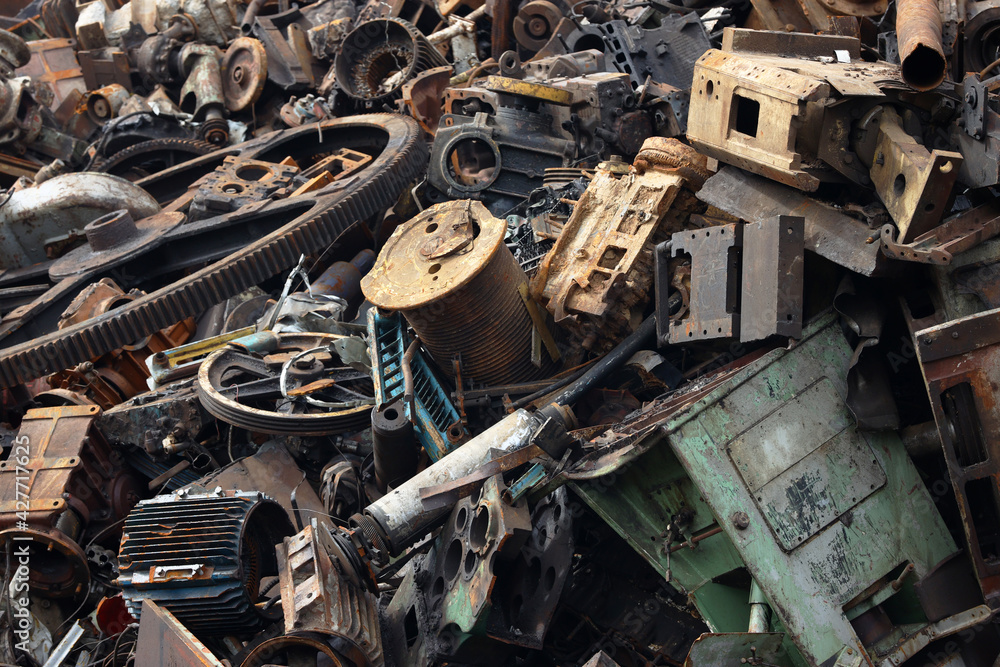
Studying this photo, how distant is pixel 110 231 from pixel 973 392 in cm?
578

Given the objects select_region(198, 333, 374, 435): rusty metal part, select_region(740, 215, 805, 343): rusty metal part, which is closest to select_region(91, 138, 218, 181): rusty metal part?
select_region(198, 333, 374, 435): rusty metal part

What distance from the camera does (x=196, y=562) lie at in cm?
340

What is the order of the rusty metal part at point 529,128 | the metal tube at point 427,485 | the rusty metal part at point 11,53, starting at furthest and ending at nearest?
the rusty metal part at point 11,53 → the rusty metal part at point 529,128 → the metal tube at point 427,485

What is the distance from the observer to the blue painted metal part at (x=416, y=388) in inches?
161

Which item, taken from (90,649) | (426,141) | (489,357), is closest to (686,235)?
(489,357)

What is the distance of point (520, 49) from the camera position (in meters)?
7.70

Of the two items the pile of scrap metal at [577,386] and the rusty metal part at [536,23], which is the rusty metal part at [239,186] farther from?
the rusty metal part at [536,23]

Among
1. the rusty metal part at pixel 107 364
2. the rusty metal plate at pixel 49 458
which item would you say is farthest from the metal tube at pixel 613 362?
the rusty metal part at pixel 107 364

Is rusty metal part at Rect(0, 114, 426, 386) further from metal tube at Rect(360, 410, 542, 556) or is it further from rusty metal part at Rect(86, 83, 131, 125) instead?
rusty metal part at Rect(86, 83, 131, 125)

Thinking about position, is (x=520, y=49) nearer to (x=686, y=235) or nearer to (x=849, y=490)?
(x=686, y=235)

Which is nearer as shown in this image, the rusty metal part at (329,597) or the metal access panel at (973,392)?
the metal access panel at (973,392)

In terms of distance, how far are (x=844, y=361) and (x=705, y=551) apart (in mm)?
981

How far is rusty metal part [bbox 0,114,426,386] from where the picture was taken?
5.37 meters

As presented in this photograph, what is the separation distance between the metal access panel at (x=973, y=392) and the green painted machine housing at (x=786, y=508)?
24 centimetres
